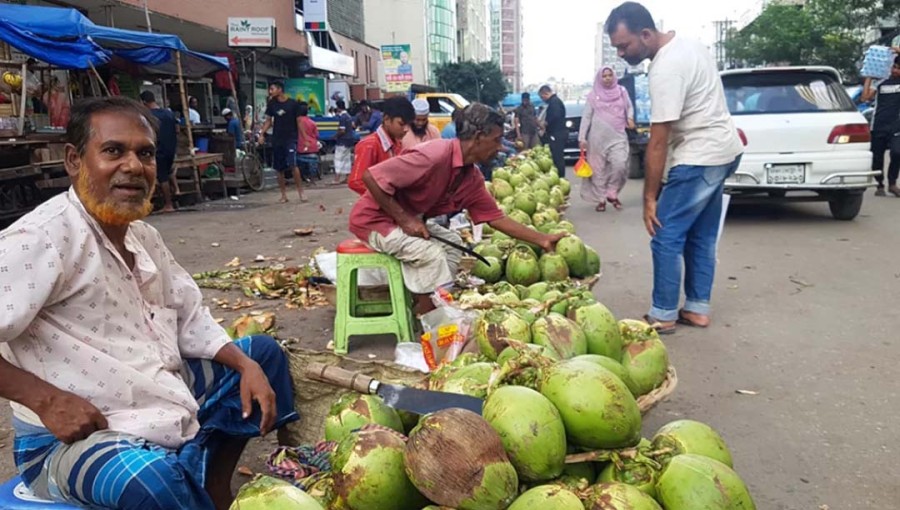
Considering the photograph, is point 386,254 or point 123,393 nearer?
point 123,393

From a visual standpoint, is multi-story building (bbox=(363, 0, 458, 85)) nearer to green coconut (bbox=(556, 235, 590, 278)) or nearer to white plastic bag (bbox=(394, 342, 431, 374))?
green coconut (bbox=(556, 235, 590, 278))

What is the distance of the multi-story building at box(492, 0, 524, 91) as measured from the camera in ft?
475

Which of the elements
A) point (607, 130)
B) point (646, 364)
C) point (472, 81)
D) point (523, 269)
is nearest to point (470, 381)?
point (646, 364)

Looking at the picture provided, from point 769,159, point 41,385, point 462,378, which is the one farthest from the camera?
point 769,159

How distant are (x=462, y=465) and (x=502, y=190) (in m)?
6.55

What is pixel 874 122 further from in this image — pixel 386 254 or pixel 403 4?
pixel 403 4

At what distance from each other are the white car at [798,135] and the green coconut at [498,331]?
602 cm

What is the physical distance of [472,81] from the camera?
54.5 m

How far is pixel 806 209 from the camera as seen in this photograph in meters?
9.92

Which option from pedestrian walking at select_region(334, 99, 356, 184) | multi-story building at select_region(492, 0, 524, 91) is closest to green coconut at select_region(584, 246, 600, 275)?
pedestrian walking at select_region(334, 99, 356, 184)

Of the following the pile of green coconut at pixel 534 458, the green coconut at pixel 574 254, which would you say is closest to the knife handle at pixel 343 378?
the pile of green coconut at pixel 534 458

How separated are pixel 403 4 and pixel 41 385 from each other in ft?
224

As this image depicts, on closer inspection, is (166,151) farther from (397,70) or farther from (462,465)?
(397,70)

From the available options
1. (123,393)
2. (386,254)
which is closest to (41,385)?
(123,393)
